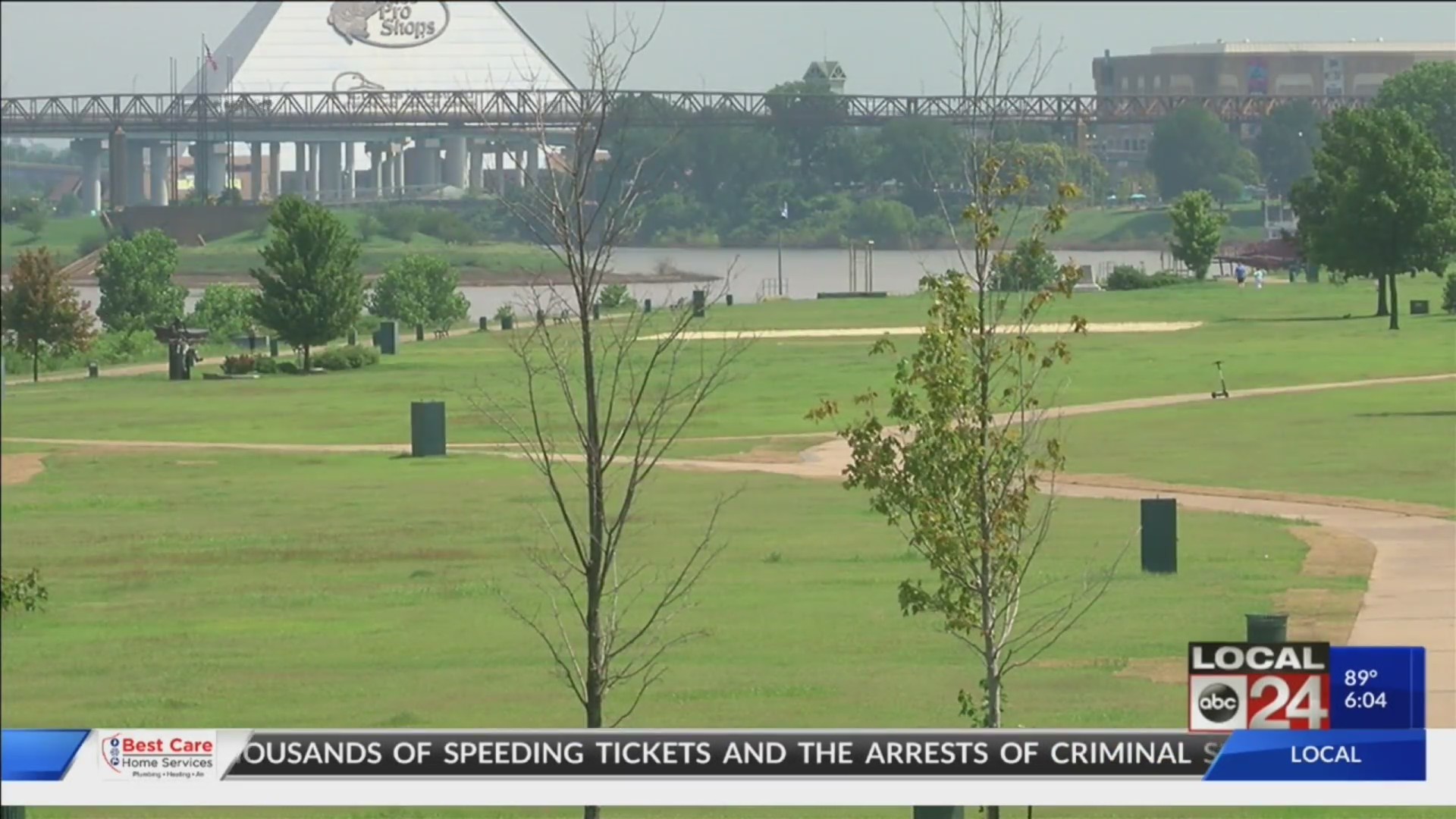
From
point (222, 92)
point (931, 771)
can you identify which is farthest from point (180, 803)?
point (222, 92)

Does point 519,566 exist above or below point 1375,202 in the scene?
below

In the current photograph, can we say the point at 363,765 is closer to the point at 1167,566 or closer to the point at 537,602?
the point at 537,602

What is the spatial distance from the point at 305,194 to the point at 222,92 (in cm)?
1583

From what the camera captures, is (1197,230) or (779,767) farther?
(1197,230)

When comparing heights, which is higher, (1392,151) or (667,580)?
(1392,151)

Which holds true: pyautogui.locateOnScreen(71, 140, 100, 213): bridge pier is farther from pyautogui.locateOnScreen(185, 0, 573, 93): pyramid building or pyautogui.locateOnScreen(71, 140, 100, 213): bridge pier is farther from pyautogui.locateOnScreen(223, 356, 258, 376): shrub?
pyautogui.locateOnScreen(223, 356, 258, 376): shrub

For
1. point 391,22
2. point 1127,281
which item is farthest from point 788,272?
point 391,22

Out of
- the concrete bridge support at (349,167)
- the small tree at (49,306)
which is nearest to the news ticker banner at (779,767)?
the small tree at (49,306)

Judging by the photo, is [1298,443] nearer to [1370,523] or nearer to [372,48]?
[1370,523]

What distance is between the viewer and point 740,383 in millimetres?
62156

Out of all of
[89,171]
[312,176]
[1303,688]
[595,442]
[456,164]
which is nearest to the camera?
[1303,688]

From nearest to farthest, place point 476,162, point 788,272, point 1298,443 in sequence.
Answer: point 1298,443 → point 476,162 → point 788,272

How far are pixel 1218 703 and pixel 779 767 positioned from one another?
2.04 meters

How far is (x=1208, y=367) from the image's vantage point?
6162cm
